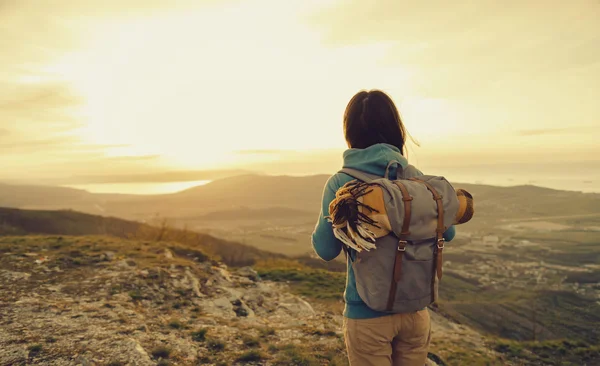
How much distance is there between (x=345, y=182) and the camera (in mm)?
2281

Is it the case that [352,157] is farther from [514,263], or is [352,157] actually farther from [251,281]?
[514,263]

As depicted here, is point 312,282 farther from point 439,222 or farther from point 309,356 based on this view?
point 439,222

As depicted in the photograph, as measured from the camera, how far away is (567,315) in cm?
7500

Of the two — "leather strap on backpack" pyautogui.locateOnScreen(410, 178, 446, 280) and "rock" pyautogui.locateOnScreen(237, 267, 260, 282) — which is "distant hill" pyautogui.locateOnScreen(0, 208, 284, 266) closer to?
"rock" pyautogui.locateOnScreen(237, 267, 260, 282)

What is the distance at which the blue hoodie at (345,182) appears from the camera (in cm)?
226

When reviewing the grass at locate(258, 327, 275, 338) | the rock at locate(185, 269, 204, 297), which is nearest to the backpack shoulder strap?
the grass at locate(258, 327, 275, 338)

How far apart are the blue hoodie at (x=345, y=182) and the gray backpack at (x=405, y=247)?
0.28ft

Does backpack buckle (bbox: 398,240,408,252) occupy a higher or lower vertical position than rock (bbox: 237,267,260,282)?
higher

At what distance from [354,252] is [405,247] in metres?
0.35

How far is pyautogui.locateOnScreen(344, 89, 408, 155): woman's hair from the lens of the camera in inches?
93.4

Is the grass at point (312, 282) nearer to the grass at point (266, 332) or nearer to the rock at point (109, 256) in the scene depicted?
the grass at point (266, 332)

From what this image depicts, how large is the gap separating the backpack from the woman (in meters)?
0.10

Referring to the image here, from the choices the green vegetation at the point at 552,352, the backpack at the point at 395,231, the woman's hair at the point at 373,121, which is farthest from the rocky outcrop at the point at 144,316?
the green vegetation at the point at 552,352

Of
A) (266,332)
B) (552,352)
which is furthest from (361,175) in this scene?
(552,352)
